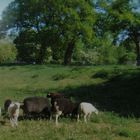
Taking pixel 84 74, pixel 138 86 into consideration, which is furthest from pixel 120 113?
pixel 84 74

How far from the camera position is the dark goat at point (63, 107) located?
58.5 feet

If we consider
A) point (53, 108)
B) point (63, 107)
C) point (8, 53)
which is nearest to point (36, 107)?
point (53, 108)

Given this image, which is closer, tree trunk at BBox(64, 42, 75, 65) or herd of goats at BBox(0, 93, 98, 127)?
herd of goats at BBox(0, 93, 98, 127)

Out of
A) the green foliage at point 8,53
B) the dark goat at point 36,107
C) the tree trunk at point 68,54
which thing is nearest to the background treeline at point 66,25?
the tree trunk at point 68,54

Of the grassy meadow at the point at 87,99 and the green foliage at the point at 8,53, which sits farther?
the green foliage at the point at 8,53

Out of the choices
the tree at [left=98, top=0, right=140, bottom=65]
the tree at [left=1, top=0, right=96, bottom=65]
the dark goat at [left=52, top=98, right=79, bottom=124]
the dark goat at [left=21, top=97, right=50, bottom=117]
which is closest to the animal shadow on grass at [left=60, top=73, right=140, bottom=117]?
the dark goat at [left=52, top=98, right=79, bottom=124]

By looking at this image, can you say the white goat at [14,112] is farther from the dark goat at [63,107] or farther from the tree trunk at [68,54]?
the tree trunk at [68,54]

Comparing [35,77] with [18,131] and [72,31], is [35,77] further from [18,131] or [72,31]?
[72,31]

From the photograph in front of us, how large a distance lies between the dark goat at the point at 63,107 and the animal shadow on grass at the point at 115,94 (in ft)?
7.41

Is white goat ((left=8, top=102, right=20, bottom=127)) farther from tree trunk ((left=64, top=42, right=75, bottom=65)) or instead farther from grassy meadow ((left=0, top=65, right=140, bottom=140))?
tree trunk ((left=64, top=42, right=75, bottom=65))

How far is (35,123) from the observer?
677 inches

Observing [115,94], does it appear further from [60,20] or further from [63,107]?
[60,20]

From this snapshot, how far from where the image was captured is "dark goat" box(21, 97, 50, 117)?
18180mm

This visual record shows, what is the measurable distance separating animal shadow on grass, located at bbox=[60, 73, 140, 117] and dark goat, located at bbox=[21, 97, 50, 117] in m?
3.21
